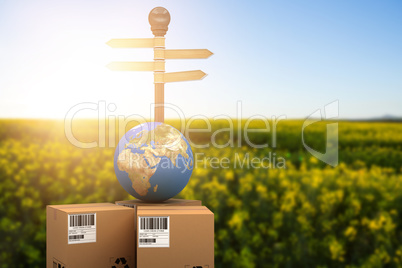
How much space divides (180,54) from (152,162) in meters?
1.31

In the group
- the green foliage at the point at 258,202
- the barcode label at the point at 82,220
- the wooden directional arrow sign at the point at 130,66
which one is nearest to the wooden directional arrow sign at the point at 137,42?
the wooden directional arrow sign at the point at 130,66

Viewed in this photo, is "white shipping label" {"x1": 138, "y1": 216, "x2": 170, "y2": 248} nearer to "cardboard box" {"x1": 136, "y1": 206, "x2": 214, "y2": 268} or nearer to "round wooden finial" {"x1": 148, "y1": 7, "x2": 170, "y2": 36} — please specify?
"cardboard box" {"x1": 136, "y1": 206, "x2": 214, "y2": 268}

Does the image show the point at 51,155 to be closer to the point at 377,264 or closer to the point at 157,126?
the point at 157,126

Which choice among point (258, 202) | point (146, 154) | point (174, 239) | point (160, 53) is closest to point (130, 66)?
point (160, 53)

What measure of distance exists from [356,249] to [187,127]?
310 cm

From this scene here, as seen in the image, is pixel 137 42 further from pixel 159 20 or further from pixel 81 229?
pixel 81 229

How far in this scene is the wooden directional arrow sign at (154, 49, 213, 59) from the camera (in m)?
4.88

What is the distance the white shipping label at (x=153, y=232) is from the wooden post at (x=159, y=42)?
138cm

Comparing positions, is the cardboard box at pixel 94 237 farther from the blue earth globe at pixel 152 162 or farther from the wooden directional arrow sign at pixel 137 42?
the wooden directional arrow sign at pixel 137 42

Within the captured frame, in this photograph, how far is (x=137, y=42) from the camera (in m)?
4.93

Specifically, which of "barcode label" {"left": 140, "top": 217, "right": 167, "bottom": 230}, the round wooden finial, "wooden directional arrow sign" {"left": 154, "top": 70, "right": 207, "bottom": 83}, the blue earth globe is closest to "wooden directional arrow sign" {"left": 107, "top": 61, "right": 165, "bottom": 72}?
"wooden directional arrow sign" {"left": 154, "top": 70, "right": 207, "bottom": 83}

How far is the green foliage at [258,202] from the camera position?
636 centimetres

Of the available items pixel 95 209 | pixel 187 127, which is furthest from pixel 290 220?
pixel 95 209

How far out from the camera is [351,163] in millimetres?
7242
